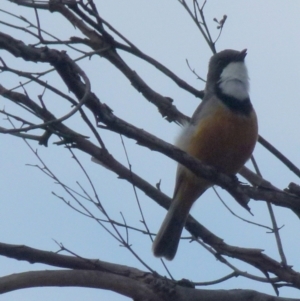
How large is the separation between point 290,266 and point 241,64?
3.12 meters

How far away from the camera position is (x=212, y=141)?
5.84 meters

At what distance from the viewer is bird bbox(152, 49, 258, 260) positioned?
19.2 feet

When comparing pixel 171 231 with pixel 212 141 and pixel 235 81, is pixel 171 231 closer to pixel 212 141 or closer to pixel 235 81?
pixel 212 141

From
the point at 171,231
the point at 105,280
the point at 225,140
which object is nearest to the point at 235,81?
the point at 225,140

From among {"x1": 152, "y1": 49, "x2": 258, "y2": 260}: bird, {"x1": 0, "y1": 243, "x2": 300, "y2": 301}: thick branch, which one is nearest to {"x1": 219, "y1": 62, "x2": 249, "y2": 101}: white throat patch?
{"x1": 152, "y1": 49, "x2": 258, "y2": 260}: bird

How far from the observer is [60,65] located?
3.55 metres

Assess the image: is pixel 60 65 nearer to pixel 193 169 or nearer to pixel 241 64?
pixel 193 169

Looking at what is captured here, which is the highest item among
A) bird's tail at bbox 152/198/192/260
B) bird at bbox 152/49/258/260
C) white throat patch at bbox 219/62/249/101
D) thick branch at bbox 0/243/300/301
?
white throat patch at bbox 219/62/249/101

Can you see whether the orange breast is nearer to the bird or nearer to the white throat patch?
the bird

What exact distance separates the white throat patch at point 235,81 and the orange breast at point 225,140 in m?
0.42

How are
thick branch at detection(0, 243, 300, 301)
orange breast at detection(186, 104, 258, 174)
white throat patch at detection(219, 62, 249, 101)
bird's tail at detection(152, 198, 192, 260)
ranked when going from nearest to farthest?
thick branch at detection(0, 243, 300, 301) → orange breast at detection(186, 104, 258, 174) → bird's tail at detection(152, 198, 192, 260) → white throat patch at detection(219, 62, 249, 101)

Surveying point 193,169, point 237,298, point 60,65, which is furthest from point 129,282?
point 60,65

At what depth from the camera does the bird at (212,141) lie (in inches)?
230

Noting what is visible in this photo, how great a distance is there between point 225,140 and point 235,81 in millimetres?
973
